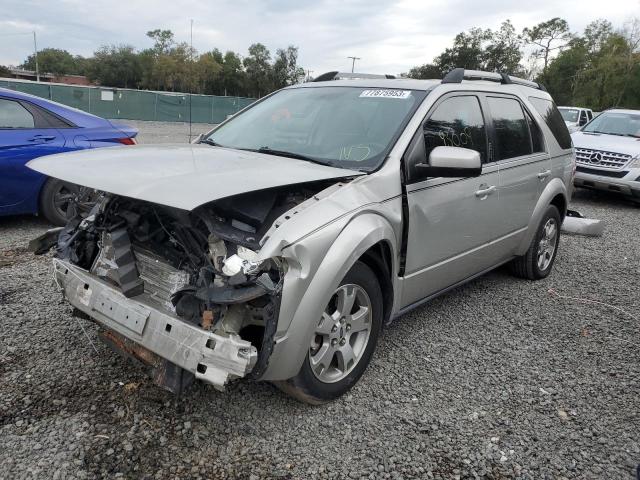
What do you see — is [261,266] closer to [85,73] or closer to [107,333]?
[107,333]

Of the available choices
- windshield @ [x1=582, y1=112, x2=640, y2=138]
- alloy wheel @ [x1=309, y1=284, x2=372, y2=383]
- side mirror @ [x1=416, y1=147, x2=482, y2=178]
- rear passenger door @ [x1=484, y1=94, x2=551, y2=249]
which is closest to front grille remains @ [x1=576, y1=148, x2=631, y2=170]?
windshield @ [x1=582, y1=112, x2=640, y2=138]

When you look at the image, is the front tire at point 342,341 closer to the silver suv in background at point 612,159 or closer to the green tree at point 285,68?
the silver suv in background at point 612,159

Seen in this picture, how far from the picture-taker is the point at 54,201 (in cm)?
599

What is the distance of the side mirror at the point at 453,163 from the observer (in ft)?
10.2

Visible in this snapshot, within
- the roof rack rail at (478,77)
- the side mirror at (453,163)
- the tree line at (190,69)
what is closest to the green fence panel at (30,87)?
the roof rack rail at (478,77)

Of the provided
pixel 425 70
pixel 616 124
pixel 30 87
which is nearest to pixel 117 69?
pixel 425 70

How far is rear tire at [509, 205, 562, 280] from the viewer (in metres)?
5.05

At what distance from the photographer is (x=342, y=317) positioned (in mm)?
2867

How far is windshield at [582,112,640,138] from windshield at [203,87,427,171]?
29.4 feet

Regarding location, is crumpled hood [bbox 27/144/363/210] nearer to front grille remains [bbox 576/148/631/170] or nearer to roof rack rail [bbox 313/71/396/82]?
roof rack rail [bbox 313/71/396/82]

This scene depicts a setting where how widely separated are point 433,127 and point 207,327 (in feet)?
6.81

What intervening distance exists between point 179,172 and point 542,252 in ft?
13.1

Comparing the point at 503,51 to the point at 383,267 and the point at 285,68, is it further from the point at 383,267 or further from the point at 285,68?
the point at 383,267

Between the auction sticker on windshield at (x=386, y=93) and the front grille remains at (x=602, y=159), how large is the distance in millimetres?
7697
